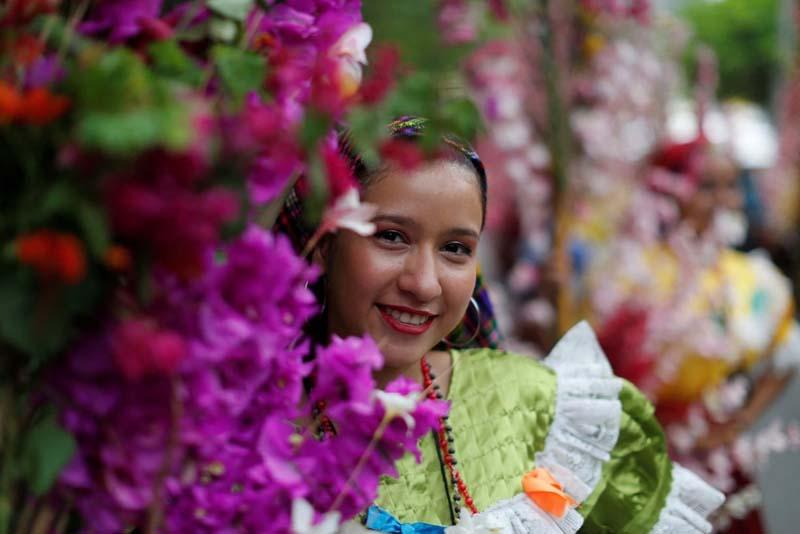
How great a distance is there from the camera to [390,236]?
4.74ft

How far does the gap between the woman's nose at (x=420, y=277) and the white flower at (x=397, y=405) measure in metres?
0.35

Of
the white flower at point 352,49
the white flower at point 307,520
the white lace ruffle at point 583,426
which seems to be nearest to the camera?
the white flower at point 307,520

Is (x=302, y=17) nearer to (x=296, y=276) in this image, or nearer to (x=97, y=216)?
(x=296, y=276)

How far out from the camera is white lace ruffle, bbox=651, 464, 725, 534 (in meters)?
1.69

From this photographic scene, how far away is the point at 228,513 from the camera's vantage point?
102 cm

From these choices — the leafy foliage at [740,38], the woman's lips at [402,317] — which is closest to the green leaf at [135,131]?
the woman's lips at [402,317]

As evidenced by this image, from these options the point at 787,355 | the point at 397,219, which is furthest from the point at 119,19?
the point at 787,355

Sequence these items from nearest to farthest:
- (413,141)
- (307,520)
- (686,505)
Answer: (307,520) → (413,141) → (686,505)

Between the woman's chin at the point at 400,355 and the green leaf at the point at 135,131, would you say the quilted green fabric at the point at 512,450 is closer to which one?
the woman's chin at the point at 400,355

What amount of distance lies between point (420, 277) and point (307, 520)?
0.48 metres

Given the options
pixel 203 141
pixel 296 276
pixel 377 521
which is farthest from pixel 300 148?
pixel 377 521

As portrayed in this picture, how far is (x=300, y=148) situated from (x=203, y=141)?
0.29 ft

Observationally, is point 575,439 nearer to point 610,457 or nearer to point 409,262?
point 610,457

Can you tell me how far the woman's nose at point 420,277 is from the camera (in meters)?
1.41
